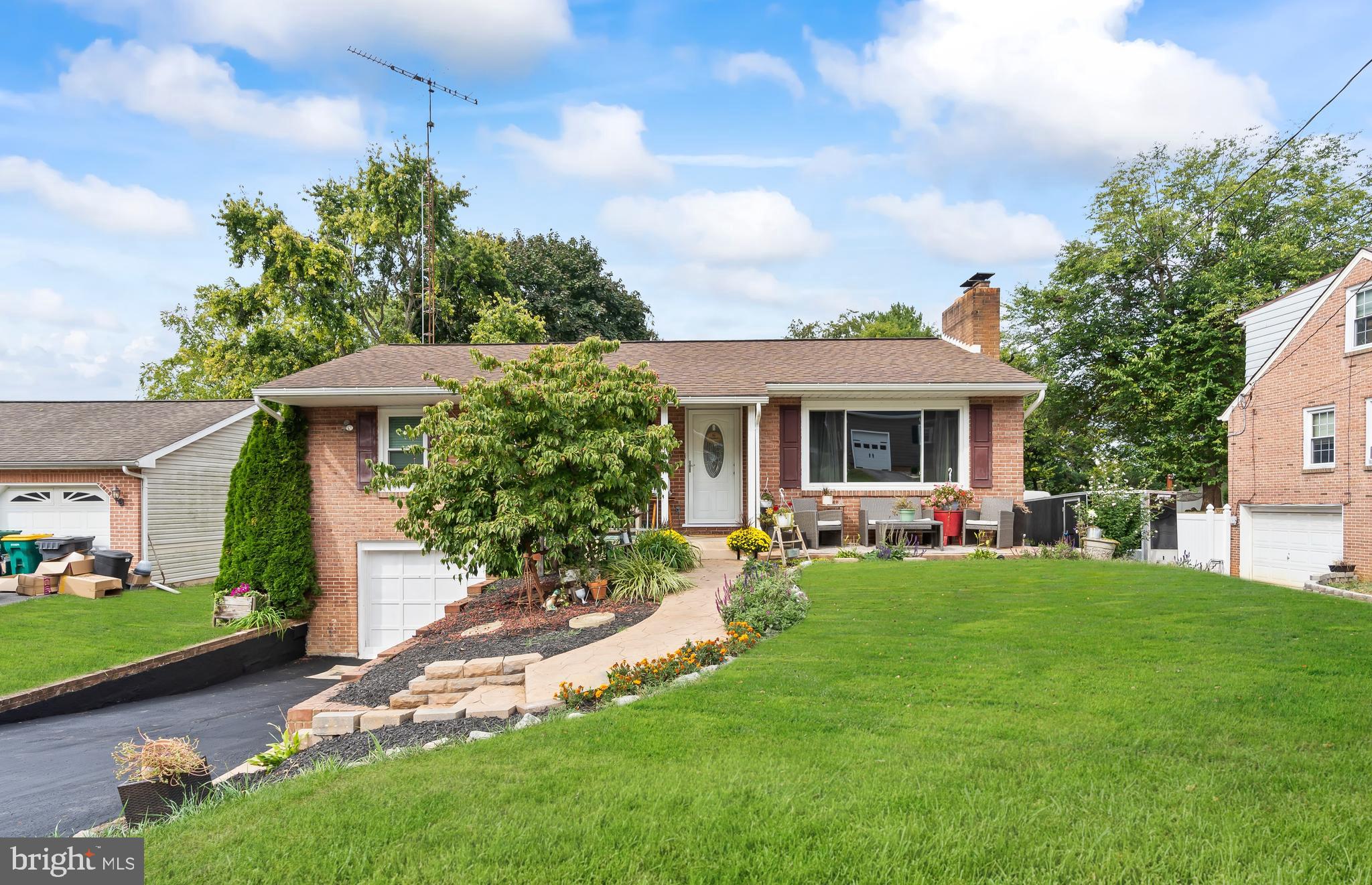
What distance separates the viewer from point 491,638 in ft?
25.9

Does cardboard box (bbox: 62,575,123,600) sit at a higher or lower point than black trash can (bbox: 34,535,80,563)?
lower

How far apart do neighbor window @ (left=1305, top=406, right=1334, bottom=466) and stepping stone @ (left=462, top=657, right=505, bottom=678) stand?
18410 millimetres

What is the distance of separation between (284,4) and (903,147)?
9785 mm

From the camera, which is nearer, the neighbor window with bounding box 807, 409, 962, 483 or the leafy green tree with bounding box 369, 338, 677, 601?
the leafy green tree with bounding box 369, 338, 677, 601

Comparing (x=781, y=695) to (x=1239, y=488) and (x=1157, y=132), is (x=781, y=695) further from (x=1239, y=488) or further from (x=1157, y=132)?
(x=1157, y=132)

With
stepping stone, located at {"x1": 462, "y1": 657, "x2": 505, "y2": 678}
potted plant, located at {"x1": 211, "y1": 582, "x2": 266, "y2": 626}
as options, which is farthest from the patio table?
potted plant, located at {"x1": 211, "y1": 582, "x2": 266, "y2": 626}

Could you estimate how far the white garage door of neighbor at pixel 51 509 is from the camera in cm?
1579

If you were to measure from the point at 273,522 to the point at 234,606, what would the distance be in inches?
60.2

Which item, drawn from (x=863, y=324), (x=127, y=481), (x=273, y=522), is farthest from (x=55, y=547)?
(x=863, y=324)

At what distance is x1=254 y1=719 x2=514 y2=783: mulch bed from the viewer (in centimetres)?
479

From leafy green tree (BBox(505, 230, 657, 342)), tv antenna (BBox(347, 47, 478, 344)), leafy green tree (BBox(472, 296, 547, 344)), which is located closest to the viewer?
tv antenna (BBox(347, 47, 478, 344))

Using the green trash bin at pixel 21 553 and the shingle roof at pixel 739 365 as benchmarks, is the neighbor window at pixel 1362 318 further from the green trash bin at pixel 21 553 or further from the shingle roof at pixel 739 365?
the green trash bin at pixel 21 553

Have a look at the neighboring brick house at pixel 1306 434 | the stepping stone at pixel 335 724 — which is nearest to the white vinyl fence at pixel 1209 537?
the neighboring brick house at pixel 1306 434

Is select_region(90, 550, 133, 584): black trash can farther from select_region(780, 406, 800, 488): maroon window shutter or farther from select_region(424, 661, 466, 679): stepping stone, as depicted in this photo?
select_region(780, 406, 800, 488): maroon window shutter
